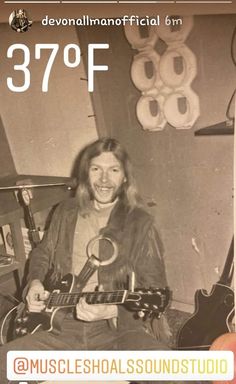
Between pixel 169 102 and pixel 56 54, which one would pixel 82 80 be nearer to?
pixel 56 54

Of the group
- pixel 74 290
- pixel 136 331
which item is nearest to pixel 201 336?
pixel 136 331

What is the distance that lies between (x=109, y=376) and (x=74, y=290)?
0.64ft

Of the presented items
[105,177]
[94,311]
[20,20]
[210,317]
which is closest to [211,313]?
[210,317]

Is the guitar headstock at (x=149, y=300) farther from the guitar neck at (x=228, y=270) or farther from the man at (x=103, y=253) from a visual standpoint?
the guitar neck at (x=228, y=270)

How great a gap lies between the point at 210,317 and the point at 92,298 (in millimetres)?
259

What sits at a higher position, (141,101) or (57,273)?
(141,101)

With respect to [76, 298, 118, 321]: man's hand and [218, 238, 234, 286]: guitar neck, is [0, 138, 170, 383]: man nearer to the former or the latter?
[76, 298, 118, 321]: man's hand

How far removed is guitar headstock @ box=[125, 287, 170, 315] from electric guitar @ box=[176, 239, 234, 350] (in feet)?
0.21

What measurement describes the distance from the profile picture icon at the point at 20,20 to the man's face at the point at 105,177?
0.33 metres

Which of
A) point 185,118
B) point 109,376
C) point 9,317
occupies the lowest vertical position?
point 109,376

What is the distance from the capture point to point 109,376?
1.08m

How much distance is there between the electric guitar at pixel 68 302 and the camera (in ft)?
3.62

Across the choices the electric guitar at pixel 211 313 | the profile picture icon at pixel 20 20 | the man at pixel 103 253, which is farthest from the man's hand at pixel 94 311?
the profile picture icon at pixel 20 20

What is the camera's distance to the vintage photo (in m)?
1.10
